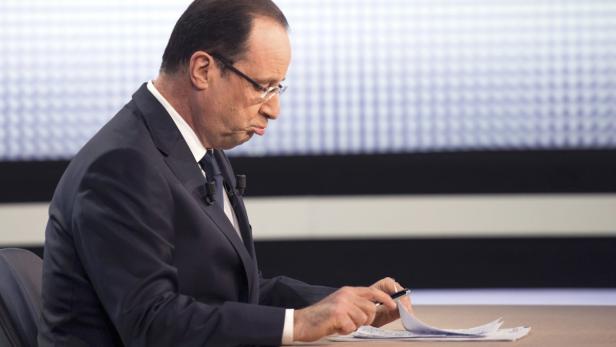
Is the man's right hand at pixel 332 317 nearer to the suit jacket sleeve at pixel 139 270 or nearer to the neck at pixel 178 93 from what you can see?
the suit jacket sleeve at pixel 139 270

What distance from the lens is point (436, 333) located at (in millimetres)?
1932

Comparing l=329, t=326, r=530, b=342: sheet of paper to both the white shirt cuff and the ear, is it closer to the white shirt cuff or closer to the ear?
the white shirt cuff

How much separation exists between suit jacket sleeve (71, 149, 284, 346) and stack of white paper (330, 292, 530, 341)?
0.28 metres

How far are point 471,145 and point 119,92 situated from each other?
1.63 meters

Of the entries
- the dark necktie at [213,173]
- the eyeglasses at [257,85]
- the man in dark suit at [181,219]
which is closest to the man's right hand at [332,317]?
the man in dark suit at [181,219]

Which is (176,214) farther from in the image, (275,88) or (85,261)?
(275,88)

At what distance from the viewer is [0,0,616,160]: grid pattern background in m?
5.12

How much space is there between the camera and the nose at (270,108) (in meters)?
2.01

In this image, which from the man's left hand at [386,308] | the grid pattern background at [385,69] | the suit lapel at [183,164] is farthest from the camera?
the grid pattern background at [385,69]

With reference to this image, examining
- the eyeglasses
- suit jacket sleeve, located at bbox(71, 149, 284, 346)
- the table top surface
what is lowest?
the table top surface

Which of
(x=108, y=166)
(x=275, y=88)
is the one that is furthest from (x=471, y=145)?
(x=108, y=166)

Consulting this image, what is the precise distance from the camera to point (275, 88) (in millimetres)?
2006

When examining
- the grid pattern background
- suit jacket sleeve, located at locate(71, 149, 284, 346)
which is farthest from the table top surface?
the grid pattern background

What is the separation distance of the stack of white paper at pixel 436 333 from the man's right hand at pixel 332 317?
0.19 metres
